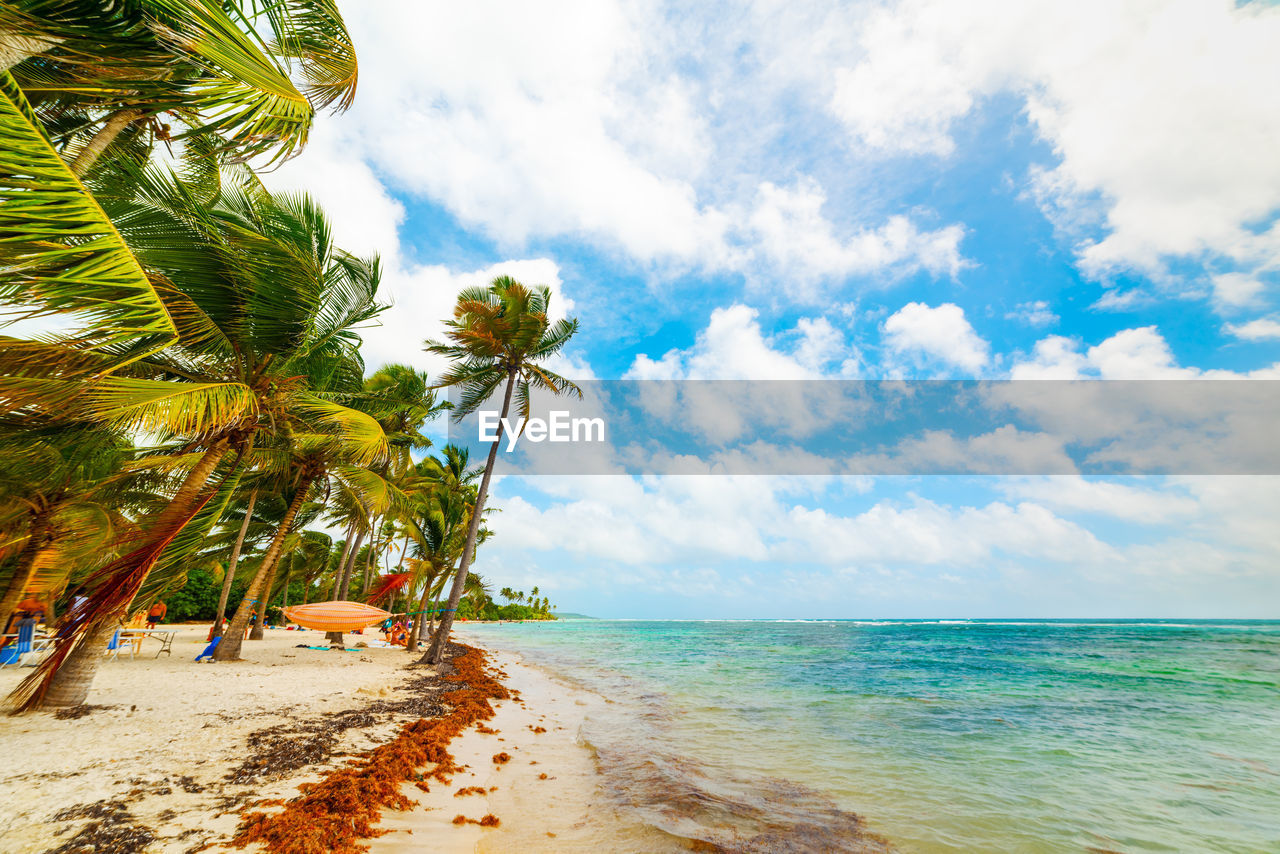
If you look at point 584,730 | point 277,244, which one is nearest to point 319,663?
point 584,730

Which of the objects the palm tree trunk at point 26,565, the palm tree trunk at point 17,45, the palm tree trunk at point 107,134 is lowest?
the palm tree trunk at point 26,565

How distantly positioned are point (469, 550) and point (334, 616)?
223 inches

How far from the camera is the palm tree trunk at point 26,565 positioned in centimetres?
846

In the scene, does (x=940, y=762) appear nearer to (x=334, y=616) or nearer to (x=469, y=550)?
(x=469, y=550)

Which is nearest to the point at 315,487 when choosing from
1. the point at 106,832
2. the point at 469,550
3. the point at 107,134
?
the point at 469,550

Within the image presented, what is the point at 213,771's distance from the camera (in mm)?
4664

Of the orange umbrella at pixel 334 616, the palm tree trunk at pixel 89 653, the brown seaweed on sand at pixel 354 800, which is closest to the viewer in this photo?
the brown seaweed on sand at pixel 354 800

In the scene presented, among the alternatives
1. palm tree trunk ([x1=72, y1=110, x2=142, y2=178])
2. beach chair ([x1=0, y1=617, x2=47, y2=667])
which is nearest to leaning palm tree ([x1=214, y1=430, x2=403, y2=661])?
beach chair ([x1=0, y1=617, x2=47, y2=667])

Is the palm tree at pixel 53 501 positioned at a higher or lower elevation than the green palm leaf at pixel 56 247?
lower

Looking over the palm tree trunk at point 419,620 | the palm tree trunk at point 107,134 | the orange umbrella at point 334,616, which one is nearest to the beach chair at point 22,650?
the orange umbrella at point 334,616

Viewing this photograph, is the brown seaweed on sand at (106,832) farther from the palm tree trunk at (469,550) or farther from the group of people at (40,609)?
the palm tree trunk at (469,550)

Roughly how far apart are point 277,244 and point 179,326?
1503 millimetres

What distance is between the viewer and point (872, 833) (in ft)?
17.8

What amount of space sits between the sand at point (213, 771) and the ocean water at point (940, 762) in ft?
3.17
